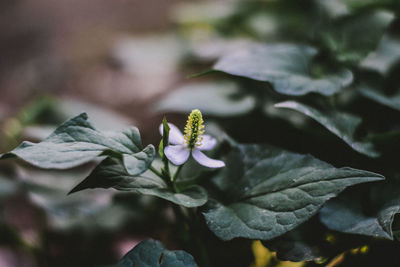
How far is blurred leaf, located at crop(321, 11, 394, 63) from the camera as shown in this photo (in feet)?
3.63

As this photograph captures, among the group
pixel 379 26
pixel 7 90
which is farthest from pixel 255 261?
pixel 7 90

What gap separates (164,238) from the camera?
1.23m

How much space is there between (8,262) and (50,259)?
1.17ft

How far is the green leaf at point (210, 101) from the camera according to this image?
115cm

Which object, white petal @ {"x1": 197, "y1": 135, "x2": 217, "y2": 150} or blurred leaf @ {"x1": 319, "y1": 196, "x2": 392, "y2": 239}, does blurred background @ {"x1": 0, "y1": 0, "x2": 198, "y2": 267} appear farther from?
blurred leaf @ {"x1": 319, "y1": 196, "x2": 392, "y2": 239}

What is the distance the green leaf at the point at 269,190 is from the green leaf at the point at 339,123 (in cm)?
11

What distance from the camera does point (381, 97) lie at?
102 cm

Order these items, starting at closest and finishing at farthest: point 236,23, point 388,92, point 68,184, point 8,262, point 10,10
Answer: point 388,92
point 68,184
point 8,262
point 236,23
point 10,10

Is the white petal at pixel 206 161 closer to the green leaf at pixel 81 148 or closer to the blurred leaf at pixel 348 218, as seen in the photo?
the green leaf at pixel 81 148

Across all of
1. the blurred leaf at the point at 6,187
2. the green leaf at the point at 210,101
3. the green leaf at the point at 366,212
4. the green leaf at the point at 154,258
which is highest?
the green leaf at the point at 210,101

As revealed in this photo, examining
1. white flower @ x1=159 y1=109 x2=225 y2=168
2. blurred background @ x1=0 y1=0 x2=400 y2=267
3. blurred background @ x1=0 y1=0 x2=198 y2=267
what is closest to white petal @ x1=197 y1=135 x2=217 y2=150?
white flower @ x1=159 y1=109 x2=225 y2=168

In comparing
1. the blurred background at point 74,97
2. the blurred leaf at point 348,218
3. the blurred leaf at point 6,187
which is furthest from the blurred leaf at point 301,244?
the blurred leaf at point 6,187

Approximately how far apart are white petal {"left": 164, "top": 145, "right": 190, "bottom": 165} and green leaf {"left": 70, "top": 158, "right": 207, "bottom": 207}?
0.22 ft

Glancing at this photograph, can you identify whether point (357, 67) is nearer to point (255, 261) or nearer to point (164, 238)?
point (255, 261)
